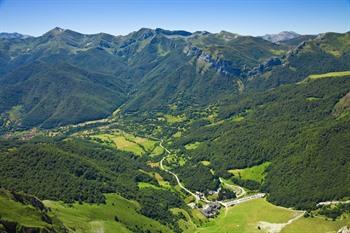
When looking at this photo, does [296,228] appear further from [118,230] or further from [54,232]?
[54,232]

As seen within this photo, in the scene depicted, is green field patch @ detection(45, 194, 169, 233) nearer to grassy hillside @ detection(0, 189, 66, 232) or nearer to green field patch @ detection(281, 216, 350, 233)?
grassy hillside @ detection(0, 189, 66, 232)

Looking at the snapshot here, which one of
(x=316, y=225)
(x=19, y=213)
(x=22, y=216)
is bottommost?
(x=316, y=225)

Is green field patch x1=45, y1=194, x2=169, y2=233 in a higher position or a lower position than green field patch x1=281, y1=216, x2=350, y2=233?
higher

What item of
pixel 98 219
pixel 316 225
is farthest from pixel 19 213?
pixel 316 225

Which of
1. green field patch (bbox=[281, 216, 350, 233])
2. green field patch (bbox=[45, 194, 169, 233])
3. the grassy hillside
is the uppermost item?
the grassy hillside

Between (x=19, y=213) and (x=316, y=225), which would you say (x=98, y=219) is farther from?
(x=316, y=225)

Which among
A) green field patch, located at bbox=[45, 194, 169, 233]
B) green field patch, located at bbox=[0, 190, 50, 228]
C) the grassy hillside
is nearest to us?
the grassy hillside

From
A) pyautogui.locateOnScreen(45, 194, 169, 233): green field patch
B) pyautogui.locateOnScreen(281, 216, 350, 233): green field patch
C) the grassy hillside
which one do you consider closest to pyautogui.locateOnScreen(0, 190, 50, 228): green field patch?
the grassy hillside

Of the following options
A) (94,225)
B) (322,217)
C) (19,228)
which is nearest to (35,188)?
(94,225)

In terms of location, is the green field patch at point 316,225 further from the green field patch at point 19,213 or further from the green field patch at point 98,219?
the green field patch at point 19,213
